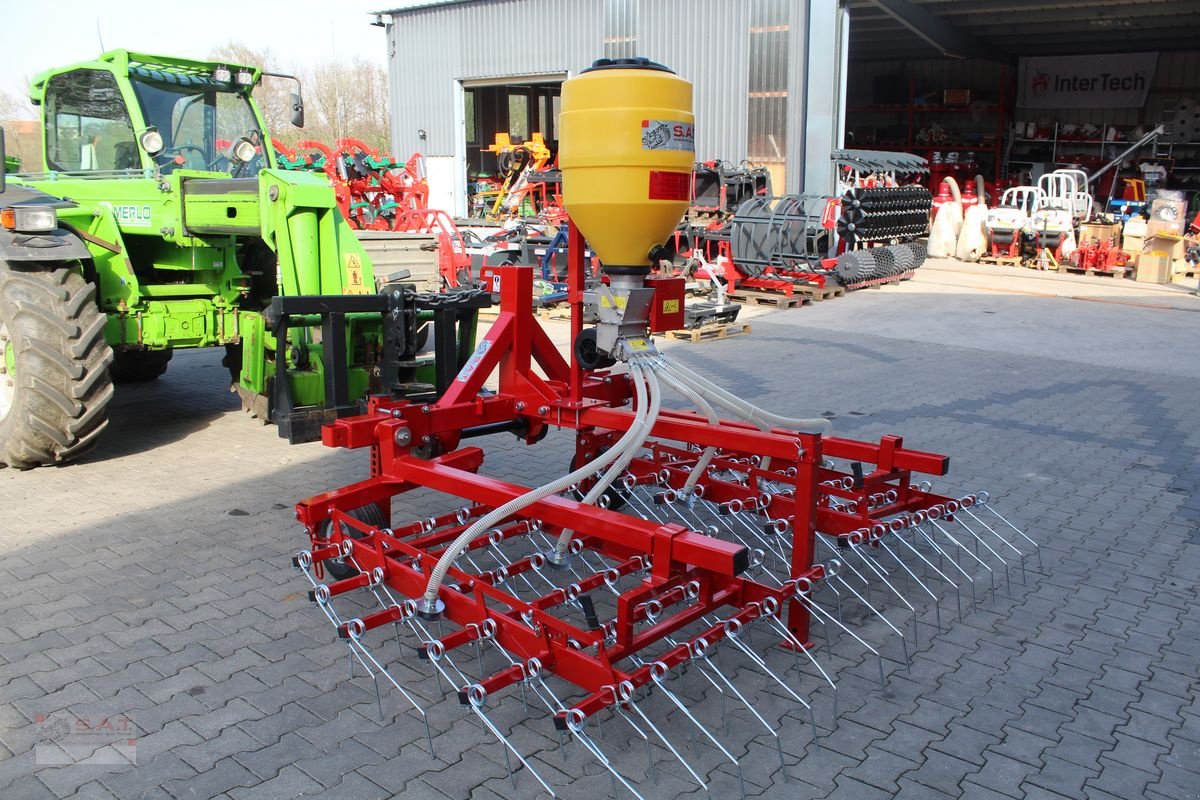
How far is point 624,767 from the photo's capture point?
3023 mm

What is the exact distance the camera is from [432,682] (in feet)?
11.7

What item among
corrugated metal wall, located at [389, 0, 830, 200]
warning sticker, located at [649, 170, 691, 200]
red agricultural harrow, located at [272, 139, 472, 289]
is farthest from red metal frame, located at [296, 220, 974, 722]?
corrugated metal wall, located at [389, 0, 830, 200]

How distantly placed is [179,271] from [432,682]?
4.72 m

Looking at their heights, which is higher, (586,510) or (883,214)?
(883,214)

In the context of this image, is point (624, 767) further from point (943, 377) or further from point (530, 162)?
point (530, 162)

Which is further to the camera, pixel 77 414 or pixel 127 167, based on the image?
pixel 127 167

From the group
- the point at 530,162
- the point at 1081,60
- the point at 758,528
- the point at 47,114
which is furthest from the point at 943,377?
the point at 1081,60

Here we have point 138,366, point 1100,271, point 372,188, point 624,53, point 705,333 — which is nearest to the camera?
point 138,366

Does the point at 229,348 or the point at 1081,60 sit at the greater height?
the point at 1081,60

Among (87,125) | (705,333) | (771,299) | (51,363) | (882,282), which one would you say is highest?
(87,125)

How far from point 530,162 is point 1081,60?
15501 millimetres

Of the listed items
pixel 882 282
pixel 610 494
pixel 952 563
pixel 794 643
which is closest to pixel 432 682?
pixel 794 643

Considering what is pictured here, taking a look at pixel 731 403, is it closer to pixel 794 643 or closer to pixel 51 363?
pixel 794 643

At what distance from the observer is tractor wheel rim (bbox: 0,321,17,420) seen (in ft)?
19.2
